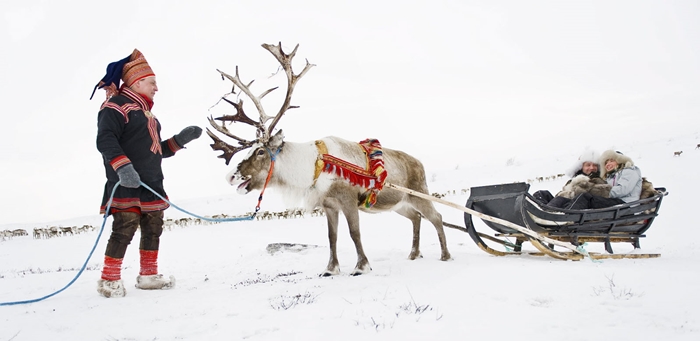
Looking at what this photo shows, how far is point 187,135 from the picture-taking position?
17.6 ft

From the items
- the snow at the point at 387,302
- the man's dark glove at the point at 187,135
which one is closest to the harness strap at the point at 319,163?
the snow at the point at 387,302

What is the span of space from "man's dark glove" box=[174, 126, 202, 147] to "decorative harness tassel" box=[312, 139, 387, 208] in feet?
5.10

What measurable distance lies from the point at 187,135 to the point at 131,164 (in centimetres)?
103

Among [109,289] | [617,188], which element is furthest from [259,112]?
[617,188]

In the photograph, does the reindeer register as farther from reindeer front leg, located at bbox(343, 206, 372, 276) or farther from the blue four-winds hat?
the blue four-winds hat

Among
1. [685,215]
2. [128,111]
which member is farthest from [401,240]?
[128,111]

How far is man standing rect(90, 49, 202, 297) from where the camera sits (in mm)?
4488

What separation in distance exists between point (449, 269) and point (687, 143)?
2597cm

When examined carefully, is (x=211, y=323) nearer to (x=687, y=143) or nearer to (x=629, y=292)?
(x=629, y=292)

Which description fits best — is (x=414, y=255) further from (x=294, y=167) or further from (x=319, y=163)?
(x=294, y=167)

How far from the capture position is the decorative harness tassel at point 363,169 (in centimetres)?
574

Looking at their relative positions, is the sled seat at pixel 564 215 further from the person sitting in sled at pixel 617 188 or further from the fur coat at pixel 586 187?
the fur coat at pixel 586 187

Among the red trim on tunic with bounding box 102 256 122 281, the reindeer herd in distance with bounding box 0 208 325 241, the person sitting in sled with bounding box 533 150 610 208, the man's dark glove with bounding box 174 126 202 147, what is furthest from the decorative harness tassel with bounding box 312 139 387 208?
the reindeer herd in distance with bounding box 0 208 325 241

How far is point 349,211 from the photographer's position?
5.77m
